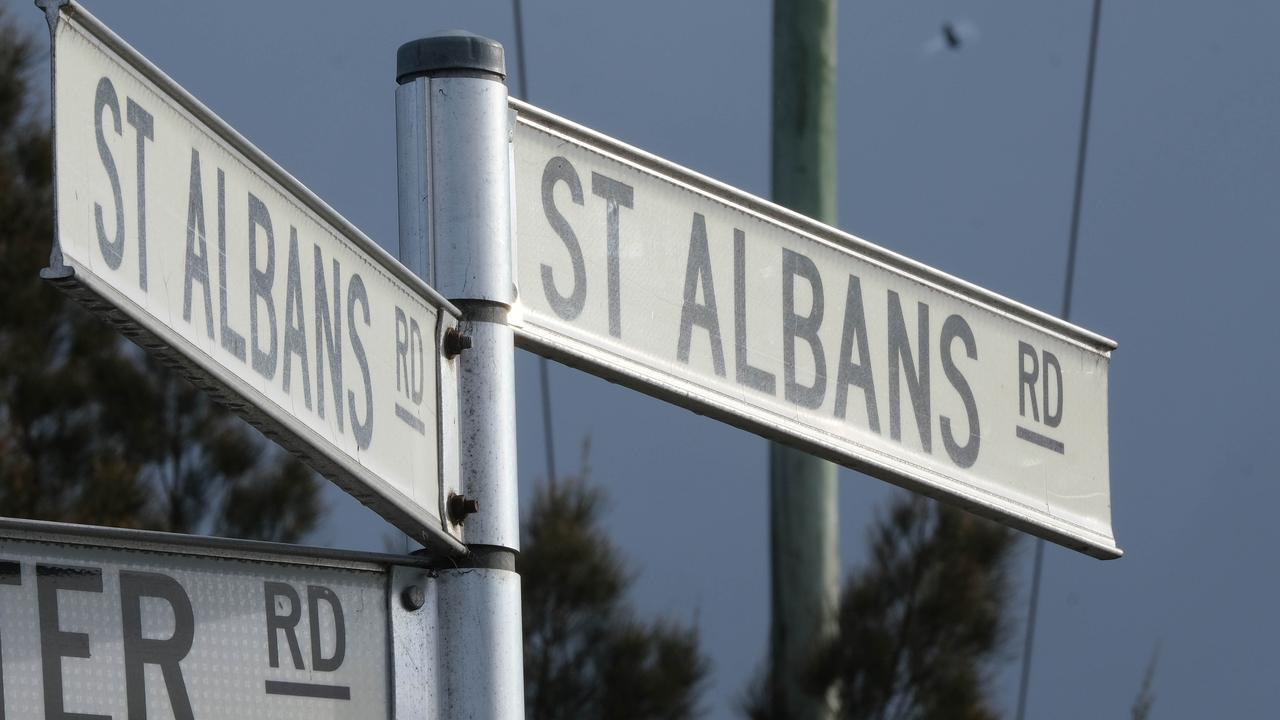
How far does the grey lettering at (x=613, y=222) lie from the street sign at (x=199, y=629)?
0.92 feet

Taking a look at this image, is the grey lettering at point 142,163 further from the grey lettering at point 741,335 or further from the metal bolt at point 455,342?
the grey lettering at point 741,335

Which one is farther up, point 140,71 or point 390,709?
point 140,71

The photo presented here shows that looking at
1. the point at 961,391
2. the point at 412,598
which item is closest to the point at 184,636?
the point at 412,598

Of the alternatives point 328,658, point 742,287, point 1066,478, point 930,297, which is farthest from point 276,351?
point 1066,478

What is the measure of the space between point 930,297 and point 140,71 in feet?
2.86

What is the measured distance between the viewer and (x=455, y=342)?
1412 mm

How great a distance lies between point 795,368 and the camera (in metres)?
1.67

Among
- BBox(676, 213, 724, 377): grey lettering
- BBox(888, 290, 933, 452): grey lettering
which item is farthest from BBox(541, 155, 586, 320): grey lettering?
BBox(888, 290, 933, 452): grey lettering

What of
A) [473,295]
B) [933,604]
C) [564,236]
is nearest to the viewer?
[473,295]

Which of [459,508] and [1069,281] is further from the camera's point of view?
[1069,281]

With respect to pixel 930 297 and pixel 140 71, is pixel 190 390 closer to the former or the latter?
pixel 930 297

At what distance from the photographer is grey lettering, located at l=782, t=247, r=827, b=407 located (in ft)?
5.48

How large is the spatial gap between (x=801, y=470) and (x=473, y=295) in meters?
2.49

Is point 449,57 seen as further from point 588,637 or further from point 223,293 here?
point 588,637
